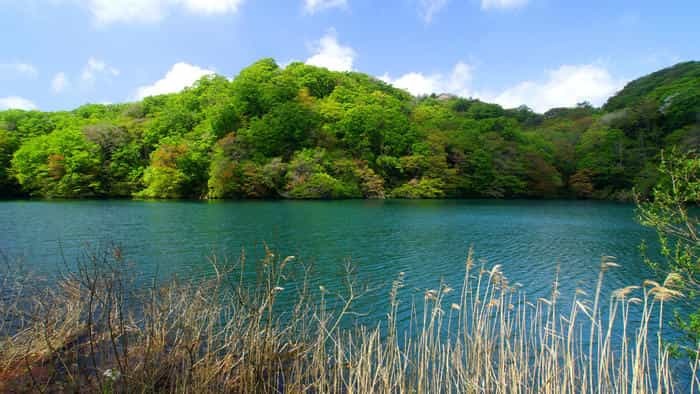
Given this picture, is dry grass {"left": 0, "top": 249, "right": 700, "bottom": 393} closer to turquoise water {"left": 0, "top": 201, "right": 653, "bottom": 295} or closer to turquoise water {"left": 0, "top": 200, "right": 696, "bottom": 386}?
turquoise water {"left": 0, "top": 200, "right": 696, "bottom": 386}

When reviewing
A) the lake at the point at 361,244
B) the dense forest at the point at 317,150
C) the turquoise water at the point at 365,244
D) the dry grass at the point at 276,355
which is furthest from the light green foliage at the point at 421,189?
the dry grass at the point at 276,355

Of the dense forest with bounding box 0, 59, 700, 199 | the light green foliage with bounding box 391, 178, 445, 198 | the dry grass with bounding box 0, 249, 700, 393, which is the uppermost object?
the dense forest with bounding box 0, 59, 700, 199

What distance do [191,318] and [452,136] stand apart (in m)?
60.3

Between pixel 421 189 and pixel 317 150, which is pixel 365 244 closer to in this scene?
pixel 317 150

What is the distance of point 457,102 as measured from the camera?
85688 mm

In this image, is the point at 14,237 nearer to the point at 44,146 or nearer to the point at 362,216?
the point at 362,216

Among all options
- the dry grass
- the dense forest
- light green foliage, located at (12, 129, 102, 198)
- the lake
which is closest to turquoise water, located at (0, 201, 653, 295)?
the lake

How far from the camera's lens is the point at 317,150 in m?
55.4

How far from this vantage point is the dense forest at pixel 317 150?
1996 inches

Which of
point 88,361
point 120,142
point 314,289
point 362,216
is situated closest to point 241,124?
point 120,142

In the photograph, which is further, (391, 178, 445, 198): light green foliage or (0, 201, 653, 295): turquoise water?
(391, 178, 445, 198): light green foliage

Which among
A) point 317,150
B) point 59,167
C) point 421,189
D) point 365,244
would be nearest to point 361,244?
point 365,244

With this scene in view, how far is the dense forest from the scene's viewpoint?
5069cm

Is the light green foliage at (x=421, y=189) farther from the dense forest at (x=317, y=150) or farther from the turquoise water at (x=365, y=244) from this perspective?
the turquoise water at (x=365, y=244)
